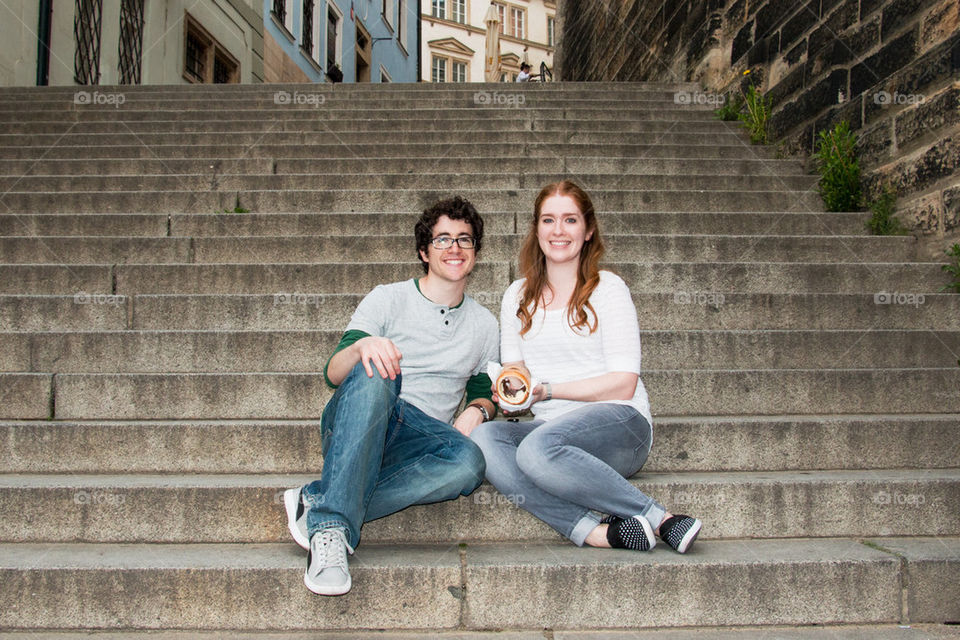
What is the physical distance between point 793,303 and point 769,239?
69 centimetres

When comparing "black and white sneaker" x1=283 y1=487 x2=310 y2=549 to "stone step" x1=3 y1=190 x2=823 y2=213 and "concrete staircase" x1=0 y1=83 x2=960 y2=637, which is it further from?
"stone step" x1=3 y1=190 x2=823 y2=213

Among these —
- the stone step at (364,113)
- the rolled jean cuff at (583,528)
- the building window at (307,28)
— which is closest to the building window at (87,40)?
the stone step at (364,113)

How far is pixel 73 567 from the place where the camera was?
2092 mm

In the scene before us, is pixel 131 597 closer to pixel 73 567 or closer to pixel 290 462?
pixel 73 567

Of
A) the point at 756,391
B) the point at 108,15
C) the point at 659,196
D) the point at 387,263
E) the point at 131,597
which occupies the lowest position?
the point at 131,597

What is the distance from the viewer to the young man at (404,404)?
81.0 inches

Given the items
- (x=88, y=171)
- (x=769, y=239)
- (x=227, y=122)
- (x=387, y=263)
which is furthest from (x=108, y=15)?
(x=769, y=239)

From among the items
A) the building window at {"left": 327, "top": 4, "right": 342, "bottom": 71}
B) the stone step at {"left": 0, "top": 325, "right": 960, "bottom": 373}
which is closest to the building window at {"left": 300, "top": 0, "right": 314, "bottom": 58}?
the building window at {"left": 327, "top": 4, "right": 342, "bottom": 71}

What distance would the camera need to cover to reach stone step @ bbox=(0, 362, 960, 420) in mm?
2883

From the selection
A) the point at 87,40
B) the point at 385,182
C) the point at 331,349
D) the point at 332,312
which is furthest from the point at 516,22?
the point at 331,349

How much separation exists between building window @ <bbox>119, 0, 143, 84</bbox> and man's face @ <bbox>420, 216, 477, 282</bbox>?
34.2ft

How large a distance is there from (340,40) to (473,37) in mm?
15791

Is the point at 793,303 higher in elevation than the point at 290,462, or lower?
higher

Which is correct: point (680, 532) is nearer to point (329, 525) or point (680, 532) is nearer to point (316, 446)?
point (329, 525)
